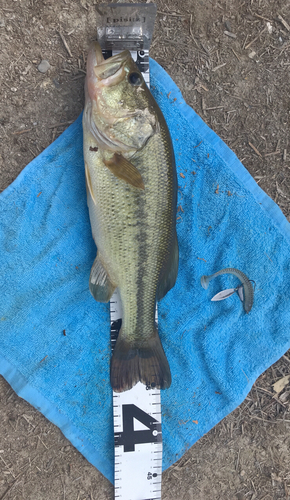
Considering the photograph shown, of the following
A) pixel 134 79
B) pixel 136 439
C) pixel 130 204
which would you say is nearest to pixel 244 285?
pixel 130 204

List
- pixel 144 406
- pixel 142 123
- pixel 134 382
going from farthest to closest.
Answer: pixel 144 406
pixel 134 382
pixel 142 123

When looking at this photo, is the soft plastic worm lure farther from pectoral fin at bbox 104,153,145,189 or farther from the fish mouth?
the fish mouth

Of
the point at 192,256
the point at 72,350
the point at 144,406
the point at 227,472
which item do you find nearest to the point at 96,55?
the point at 192,256

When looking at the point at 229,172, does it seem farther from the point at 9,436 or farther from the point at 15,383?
the point at 9,436

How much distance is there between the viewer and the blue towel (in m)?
2.19

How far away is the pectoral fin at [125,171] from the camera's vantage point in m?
1.80

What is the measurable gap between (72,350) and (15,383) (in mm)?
424

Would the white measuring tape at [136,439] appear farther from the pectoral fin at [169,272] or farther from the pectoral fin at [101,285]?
the pectoral fin at [169,272]

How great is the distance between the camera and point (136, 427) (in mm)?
2262

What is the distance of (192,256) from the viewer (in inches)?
92.5

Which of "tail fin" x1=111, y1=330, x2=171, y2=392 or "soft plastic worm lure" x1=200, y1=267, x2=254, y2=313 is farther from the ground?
"soft plastic worm lure" x1=200, y1=267, x2=254, y2=313

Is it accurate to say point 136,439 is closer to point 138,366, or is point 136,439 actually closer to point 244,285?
point 138,366

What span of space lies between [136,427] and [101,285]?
1.05 metres

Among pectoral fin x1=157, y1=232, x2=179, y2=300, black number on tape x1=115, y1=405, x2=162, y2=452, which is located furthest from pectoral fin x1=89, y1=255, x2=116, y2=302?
black number on tape x1=115, y1=405, x2=162, y2=452
